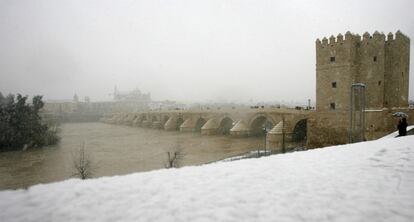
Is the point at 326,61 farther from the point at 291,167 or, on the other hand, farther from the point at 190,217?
the point at 190,217

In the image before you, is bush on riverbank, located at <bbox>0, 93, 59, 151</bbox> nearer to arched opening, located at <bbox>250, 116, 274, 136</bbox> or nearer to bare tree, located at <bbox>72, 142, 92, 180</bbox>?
bare tree, located at <bbox>72, 142, 92, 180</bbox>

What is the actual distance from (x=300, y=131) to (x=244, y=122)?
655 cm

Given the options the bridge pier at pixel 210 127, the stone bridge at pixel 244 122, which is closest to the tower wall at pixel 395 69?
the stone bridge at pixel 244 122

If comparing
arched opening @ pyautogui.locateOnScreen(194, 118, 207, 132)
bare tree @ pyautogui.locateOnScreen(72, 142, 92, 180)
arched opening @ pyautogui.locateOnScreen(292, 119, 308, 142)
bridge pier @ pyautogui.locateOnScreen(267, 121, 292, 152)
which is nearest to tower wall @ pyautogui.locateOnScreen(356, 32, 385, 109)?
bridge pier @ pyautogui.locateOnScreen(267, 121, 292, 152)

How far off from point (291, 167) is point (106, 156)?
2066 cm

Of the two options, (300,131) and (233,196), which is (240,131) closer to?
(300,131)

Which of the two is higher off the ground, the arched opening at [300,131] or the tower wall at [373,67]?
the tower wall at [373,67]

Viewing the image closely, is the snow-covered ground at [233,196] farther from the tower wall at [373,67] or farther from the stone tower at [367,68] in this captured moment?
the tower wall at [373,67]

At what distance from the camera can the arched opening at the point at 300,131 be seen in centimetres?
2563

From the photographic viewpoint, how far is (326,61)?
19.3 m

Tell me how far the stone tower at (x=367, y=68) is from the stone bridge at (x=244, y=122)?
8.53 feet

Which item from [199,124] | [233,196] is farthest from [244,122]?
[233,196]

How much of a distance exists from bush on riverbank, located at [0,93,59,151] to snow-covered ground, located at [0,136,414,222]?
1142 inches

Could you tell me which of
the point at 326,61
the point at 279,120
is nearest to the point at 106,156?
the point at 279,120
